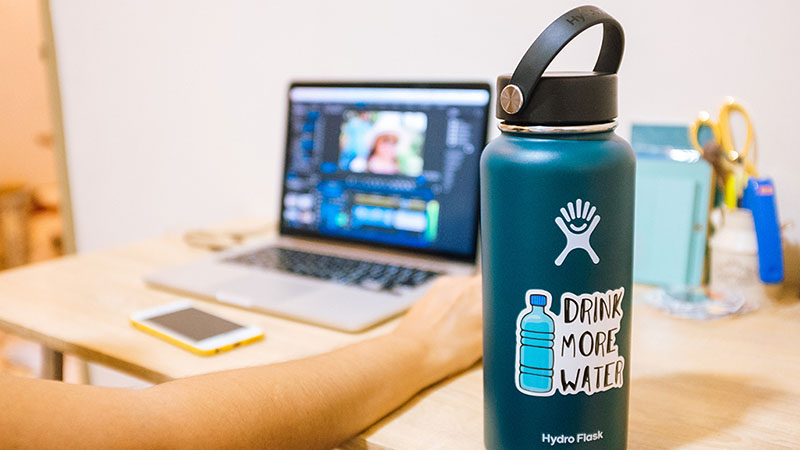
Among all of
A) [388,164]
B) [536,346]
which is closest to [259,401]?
[536,346]

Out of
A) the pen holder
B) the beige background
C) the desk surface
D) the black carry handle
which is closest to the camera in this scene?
the black carry handle

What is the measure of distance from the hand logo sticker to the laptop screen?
0.57m

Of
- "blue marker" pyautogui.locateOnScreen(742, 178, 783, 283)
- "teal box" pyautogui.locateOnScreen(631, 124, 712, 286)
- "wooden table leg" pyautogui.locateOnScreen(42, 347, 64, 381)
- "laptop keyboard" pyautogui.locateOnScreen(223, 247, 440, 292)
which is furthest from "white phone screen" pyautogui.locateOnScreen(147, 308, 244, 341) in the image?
"blue marker" pyautogui.locateOnScreen(742, 178, 783, 283)

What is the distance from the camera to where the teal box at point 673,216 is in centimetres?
94

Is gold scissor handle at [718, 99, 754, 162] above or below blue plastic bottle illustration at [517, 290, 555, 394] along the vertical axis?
above

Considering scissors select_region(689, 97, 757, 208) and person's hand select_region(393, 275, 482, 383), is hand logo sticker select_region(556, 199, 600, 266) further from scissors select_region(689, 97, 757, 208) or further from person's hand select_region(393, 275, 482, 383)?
scissors select_region(689, 97, 757, 208)

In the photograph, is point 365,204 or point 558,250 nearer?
point 558,250

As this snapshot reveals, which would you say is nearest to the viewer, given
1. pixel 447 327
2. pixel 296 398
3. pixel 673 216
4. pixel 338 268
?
pixel 296 398

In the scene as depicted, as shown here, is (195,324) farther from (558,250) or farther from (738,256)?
(738,256)

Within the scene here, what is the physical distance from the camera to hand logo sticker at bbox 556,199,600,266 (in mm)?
467

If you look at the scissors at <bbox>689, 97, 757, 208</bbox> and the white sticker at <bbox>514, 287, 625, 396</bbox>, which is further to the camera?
the scissors at <bbox>689, 97, 757, 208</bbox>

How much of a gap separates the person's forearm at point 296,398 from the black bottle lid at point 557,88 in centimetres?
27

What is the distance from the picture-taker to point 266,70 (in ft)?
4.58

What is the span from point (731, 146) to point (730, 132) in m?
0.02
